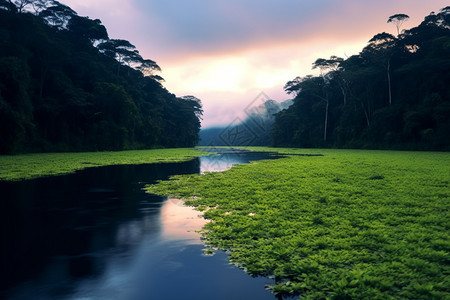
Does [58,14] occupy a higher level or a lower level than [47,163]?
higher

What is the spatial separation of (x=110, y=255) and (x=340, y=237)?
5.14 m

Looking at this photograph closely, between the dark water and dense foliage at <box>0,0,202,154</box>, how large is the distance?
116 ft

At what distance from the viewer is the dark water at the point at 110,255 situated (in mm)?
4344

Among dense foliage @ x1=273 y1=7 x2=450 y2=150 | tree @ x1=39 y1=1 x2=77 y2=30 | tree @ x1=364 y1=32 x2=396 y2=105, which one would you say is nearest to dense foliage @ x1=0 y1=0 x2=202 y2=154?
tree @ x1=39 y1=1 x2=77 y2=30

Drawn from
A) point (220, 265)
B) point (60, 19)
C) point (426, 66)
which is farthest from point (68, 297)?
point (60, 19)

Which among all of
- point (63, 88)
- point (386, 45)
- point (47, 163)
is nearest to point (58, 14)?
point (63, 88)

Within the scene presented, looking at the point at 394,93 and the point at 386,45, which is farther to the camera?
the point at 394,93

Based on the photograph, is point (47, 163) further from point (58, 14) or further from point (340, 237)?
point (58, 14)

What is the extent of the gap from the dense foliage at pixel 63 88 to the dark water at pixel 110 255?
35430mm

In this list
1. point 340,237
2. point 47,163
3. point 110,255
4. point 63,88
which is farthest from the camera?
point 63,88

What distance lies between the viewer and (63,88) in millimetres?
52031

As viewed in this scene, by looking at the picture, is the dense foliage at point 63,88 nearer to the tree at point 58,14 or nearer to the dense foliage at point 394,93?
the tree at point 58,14

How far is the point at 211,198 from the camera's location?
11094 mm

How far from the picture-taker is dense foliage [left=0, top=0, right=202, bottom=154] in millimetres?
38000
